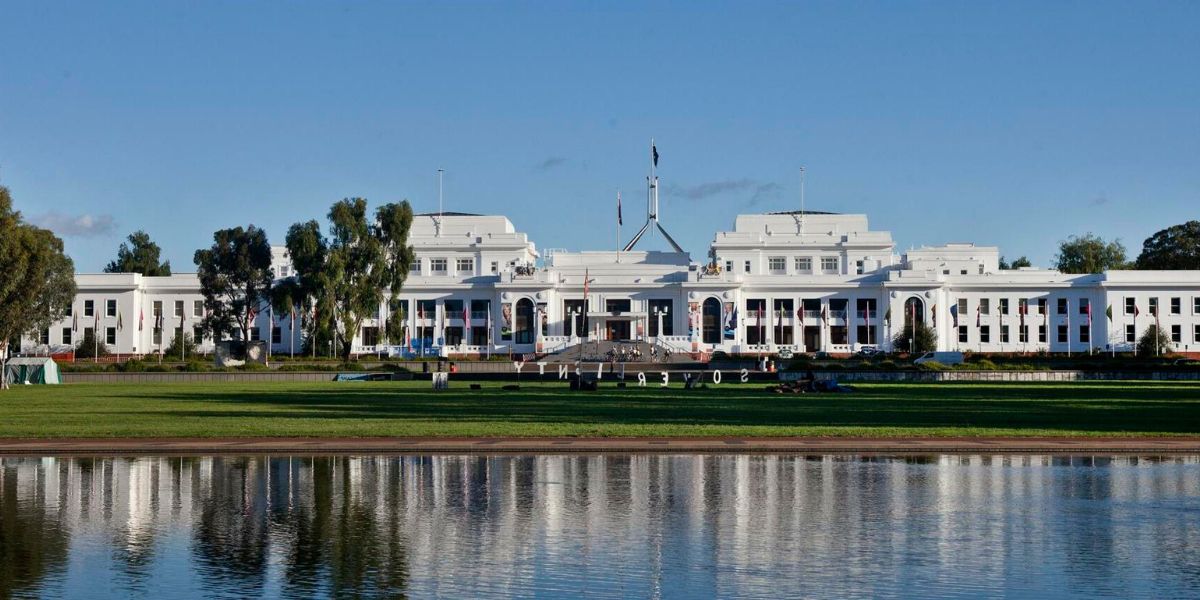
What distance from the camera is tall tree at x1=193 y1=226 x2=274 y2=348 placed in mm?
107062

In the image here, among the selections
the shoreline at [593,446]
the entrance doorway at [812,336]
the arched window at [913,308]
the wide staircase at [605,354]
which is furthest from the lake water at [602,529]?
the entrance doorway at [812,336]

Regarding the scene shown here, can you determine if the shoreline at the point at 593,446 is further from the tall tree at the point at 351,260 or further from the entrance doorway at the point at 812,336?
the entrance doorway at the point at 812,336

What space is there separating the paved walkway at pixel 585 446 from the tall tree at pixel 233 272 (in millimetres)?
77130

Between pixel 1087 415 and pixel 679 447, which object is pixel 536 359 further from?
pixel 679 447

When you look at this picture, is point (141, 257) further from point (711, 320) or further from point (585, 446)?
point (585, 446)

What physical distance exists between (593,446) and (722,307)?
331 feet

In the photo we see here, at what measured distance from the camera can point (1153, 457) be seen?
28.5 metres

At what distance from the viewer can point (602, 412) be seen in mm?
42688

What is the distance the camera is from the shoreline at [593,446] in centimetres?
2953

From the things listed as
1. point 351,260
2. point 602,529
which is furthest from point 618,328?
point 602,529

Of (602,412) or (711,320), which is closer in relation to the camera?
(602,412)

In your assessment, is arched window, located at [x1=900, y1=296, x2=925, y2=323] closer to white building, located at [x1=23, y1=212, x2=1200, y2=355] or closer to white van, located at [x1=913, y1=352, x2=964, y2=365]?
white building, located at [x1=23, y1=212, x2=1200, y2=355]

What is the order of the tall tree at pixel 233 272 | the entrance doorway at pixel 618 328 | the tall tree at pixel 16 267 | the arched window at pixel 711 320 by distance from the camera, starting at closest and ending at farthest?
1. the tall tree at pixel 16 267
2. the tall tree at pixel 233 272
3. the arched window at pixel 711 320
4. the entrance doorway at pixel 618 328

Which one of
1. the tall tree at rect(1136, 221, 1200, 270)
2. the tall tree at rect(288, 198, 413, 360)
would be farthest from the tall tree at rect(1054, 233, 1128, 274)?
the tall tree at rect(288, 198, 413, 360)
